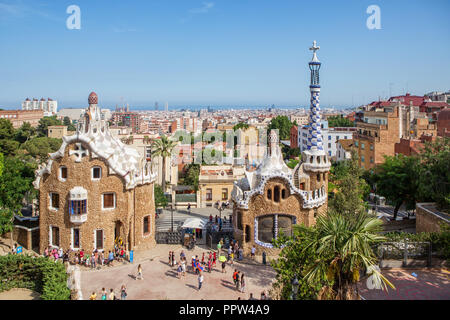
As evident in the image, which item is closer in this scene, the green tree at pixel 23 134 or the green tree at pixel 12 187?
the green tree at pixel 12 187

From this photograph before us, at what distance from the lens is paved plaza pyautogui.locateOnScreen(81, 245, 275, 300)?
24.4m

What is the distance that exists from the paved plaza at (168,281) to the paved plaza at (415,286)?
21.7ft

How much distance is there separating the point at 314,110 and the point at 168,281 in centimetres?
1829

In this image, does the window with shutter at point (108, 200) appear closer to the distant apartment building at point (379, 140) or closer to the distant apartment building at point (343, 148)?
the distant apartment building at point (379, 140)

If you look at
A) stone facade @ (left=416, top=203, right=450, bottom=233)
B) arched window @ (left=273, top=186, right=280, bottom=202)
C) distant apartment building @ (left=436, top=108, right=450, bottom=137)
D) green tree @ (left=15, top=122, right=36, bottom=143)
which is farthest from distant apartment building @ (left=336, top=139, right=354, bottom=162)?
green tree @ (left=15, top=122, right=36, bottom=143)

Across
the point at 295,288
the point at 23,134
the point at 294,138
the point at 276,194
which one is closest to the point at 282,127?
the point at 294,138

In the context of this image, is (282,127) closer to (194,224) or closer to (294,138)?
(294,138)

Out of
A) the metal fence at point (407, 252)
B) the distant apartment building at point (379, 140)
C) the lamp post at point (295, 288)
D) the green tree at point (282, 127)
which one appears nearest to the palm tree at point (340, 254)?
the lamp post at point (295, 288)

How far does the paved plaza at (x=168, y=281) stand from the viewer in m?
24.4

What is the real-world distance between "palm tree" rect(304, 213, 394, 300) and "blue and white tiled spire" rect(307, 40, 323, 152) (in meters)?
15.2

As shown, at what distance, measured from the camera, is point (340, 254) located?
59.0 feet

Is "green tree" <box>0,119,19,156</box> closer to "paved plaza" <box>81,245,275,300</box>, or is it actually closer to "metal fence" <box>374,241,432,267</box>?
"paved plaza" <box>81,245,275,300</box>

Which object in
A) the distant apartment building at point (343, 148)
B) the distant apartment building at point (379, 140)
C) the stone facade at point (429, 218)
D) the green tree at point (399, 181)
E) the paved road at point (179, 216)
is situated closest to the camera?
the stone facade at point (429, 218)
